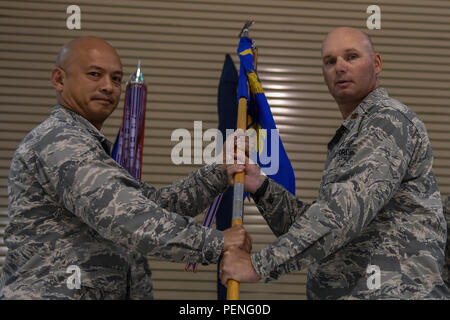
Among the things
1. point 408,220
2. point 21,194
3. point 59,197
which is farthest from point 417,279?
point 21,194

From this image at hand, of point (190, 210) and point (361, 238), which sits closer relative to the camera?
point (361, 238)

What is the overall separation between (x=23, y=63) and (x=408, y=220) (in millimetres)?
4239

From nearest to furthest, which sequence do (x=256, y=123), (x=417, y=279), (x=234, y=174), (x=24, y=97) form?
1. (x=417, y=279)
2. (x=234, y=174)
3. (x=256, y=123)
4. (x=24, y=97)

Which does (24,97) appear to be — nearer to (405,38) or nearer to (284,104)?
(284,104)

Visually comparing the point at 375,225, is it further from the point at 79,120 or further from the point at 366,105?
the point at 79,120

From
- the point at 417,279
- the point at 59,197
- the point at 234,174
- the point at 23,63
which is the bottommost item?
the point at 417,279

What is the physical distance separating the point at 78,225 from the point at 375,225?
1.54 m

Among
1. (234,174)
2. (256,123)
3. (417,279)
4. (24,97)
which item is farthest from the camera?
(24,97)

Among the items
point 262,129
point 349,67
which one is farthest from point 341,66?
point 262,129

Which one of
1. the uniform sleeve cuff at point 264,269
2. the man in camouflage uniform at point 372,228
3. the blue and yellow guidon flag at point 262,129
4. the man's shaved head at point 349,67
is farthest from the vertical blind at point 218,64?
the uniform sleeve cuff at point 264,269

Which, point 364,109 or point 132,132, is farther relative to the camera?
point 132,132

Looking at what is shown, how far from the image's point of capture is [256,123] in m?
3.95

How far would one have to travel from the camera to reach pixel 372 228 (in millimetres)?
2869

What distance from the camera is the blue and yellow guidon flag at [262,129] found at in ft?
12.4
